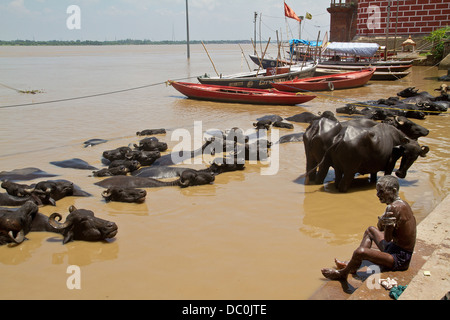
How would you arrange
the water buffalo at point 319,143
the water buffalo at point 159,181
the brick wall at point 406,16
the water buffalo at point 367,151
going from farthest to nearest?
the brick wall at point 406,16
the water buffalo at point 159,181
the water buffalo at point 319,143
the water buffalo at point 367,151

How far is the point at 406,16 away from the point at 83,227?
38.1m

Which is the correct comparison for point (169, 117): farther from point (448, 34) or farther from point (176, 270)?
point (448, 34)

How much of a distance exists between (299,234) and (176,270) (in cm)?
184

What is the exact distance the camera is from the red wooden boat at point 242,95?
1786 centimetres

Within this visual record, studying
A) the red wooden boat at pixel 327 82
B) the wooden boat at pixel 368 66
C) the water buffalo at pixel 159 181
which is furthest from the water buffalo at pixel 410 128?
the wooden boat at pixel 368 66

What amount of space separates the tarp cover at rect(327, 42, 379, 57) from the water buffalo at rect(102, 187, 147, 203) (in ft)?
83.5

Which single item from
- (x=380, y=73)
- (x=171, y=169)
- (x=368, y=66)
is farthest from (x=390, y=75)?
(x=171, y=169)

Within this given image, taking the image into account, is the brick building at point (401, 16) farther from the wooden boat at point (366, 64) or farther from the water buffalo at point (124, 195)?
the water buffalo at point (124, 195)

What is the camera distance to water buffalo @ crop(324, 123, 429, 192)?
689 cm

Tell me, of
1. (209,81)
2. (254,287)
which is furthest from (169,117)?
(254,287)

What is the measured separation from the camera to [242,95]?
18.7 m

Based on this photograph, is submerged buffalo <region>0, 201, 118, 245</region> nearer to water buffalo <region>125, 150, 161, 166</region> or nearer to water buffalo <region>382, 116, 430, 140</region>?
water buffalo <region>125, 150, 161, 166</region>

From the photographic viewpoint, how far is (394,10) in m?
37.2

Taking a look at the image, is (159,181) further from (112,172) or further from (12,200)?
(12,200)
